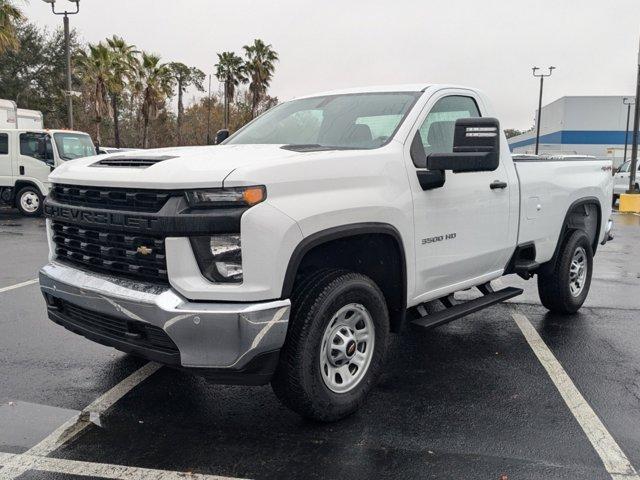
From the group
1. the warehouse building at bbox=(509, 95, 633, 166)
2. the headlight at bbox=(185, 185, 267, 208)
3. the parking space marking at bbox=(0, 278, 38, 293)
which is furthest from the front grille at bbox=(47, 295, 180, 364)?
the warehouse building at bbox=(509, 95, 633, 166)

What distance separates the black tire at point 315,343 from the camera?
10.5 feet

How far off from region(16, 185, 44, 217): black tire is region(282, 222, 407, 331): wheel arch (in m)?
13.0

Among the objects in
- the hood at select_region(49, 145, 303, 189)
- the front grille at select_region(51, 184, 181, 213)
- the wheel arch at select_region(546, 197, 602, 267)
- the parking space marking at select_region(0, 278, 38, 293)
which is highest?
the hood at select_region(49, 145, 303, 189)

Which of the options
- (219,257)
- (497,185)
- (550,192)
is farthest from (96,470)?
(550,192)

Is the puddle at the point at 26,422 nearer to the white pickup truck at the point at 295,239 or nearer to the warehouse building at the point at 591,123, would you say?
the white pickup truck at the point at 295,239

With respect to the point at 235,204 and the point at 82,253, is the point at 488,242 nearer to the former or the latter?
the point at 235,204

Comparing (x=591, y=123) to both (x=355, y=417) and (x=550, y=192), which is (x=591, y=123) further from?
(x=355, y=417)

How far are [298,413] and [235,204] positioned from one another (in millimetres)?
1293

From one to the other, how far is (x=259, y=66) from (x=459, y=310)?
1645 inches

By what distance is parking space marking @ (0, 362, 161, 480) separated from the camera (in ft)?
9.90

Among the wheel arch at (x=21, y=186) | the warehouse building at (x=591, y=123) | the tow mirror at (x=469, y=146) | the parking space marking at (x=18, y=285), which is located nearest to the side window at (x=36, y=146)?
the wheel arch at (x=21, y=186)

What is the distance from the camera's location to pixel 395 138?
3904 mm

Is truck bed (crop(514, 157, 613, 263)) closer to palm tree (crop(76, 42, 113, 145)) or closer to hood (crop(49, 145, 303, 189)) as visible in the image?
hood (crop(49, 145, 303, 189))

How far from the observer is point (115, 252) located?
328cm
